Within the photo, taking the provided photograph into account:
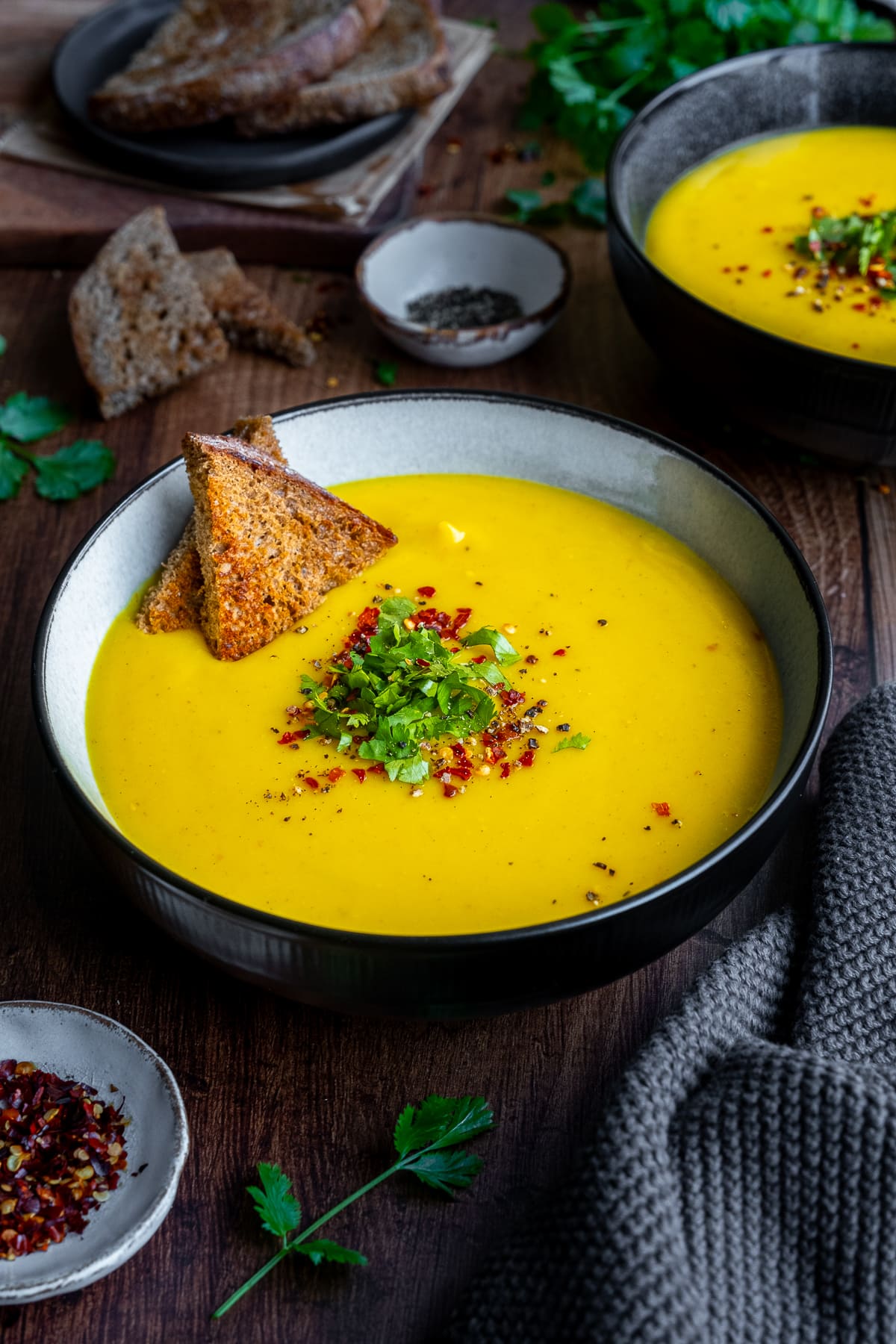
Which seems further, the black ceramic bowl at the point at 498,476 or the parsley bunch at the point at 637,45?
the parsley bunch at the point at 637,45

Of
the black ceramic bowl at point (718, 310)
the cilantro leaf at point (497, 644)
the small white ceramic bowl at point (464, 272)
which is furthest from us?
the small white ceramic bowl at point (464, 272)

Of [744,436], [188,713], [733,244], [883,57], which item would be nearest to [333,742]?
[188,713]

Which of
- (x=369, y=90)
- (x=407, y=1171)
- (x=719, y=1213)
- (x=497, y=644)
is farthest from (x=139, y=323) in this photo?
(x=719, y=1213)

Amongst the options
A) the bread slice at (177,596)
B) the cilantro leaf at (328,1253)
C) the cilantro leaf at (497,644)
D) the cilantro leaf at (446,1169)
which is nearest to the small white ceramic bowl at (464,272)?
the bread slice at (177,596)

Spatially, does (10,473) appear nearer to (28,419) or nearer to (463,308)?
(28,419)

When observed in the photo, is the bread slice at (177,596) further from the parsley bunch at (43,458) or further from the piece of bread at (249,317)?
the piece of bread at (249,317)

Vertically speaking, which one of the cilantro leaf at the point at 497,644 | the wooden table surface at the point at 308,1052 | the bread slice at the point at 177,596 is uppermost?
the cilantro leaf at the point at 497,644

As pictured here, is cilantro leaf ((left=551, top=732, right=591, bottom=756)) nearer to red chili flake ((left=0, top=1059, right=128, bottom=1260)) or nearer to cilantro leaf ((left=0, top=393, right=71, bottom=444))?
red chili flake ((left=0, top=1059, right=128, bottom=1260))

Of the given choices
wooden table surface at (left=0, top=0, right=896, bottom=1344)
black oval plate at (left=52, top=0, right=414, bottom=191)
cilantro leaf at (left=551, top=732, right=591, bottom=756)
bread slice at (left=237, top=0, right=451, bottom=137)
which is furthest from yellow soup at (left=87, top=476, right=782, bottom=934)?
bread slice at (left=237, top=0, right=451, bottom=137)
